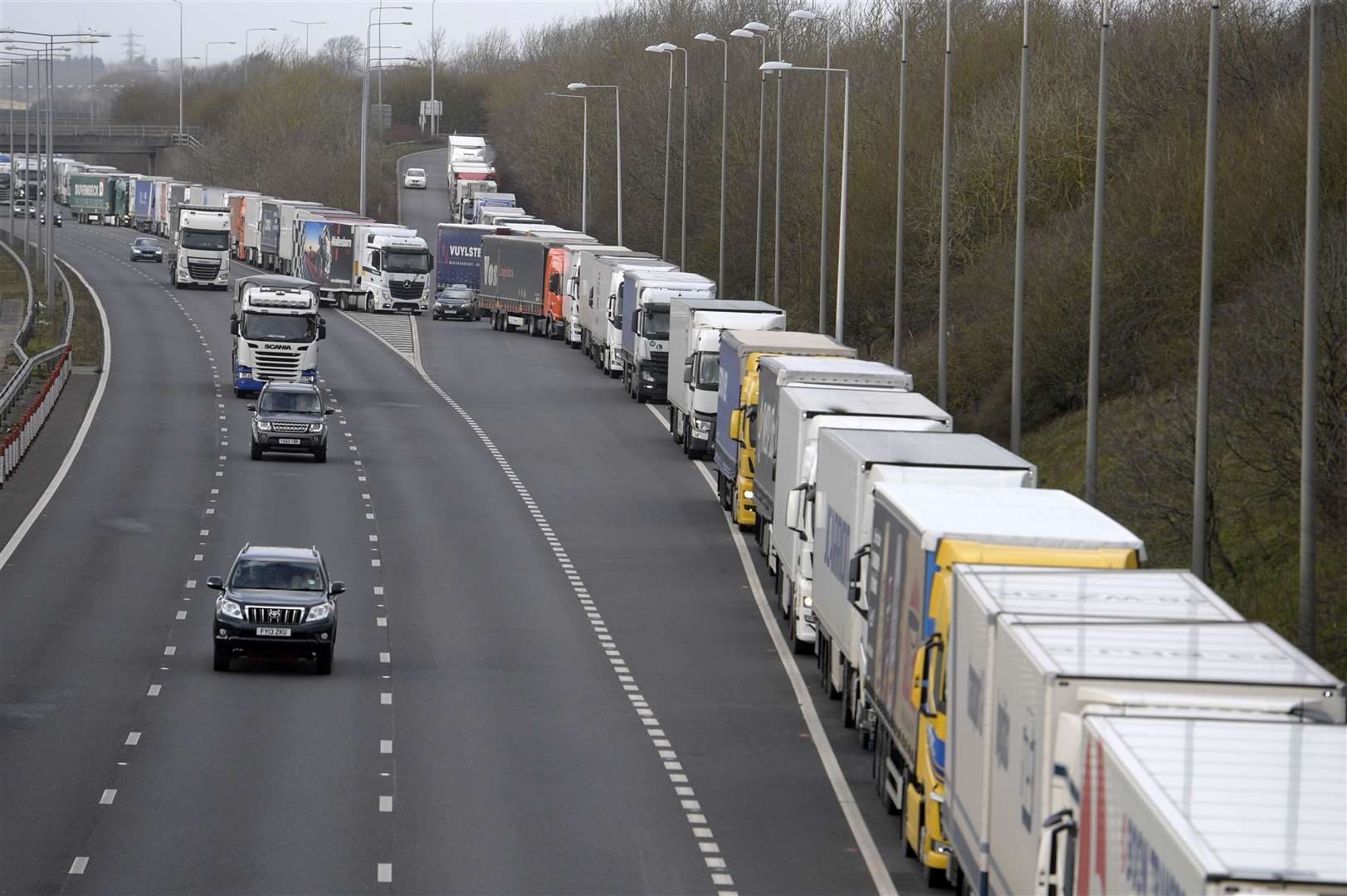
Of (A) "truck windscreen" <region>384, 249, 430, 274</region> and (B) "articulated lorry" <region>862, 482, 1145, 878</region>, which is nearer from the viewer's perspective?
(B) "articulated lorry" <region>862, 482, 1145, 878</region>

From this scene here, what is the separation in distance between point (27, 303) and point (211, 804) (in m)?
69.8

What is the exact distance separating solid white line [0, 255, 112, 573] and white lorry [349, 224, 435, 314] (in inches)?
453

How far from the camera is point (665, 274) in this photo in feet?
196

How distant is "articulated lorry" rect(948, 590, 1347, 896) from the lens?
10.0 meters

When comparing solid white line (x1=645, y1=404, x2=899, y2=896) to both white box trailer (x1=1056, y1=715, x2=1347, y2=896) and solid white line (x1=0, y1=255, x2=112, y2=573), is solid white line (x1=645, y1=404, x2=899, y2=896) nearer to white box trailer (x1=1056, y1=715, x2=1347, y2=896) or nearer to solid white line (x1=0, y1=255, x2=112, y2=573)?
solid white line (x1=0, y1=255, x2=112, y2=573)

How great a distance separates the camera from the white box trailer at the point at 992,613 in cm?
1473

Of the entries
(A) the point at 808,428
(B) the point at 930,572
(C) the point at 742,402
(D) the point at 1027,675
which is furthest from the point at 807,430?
(D) the point at 1027,675

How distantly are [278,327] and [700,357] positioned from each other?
46.5ft

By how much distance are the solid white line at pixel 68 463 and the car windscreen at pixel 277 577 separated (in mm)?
8269

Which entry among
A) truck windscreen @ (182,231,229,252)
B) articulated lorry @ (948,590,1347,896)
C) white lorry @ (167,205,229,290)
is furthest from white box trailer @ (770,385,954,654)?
truck windscreen @ (182,231,229,252)

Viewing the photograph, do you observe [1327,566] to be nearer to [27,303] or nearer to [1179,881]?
[1179,881]

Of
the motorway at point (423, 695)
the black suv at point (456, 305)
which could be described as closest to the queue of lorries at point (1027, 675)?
the motorway at point (423, 695)

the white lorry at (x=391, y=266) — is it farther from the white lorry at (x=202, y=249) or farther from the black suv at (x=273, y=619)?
the black suv at (x=273, y=619)

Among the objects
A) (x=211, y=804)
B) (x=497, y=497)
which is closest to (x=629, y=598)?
(x=497, y=497)
